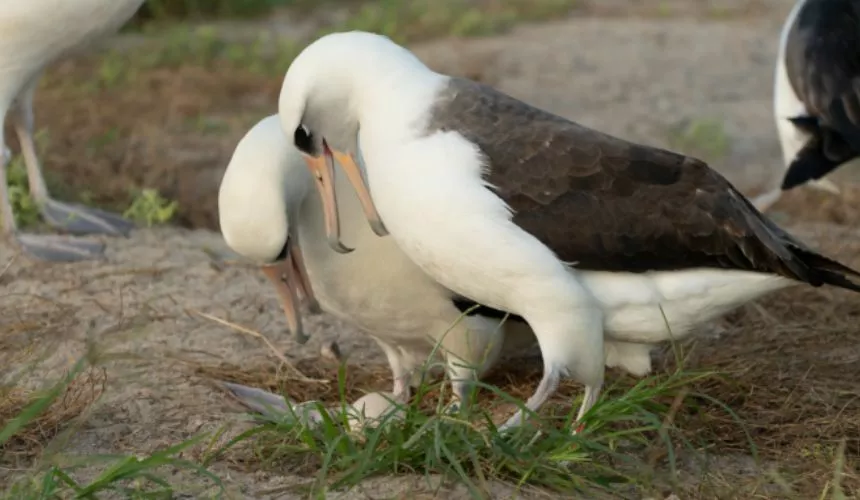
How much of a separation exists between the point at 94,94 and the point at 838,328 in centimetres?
524

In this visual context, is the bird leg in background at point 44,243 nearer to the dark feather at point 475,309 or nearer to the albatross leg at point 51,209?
the albatross leg at point 51,209

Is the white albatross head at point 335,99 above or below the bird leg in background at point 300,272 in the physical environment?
above

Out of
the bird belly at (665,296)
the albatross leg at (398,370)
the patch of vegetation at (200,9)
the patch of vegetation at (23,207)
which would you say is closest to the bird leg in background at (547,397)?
the bird belly at (665,296)

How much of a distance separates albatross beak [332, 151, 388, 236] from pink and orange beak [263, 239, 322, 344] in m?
0.39

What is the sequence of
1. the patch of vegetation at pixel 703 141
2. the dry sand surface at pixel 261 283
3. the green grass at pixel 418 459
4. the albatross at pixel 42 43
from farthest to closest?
the patch of vegetation at pixel 703 141 < the albatross at pixel 42 43 < the dry sand surface at pixel 261 283 < the green grass at pixel 418 459

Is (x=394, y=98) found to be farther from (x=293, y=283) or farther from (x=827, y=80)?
(x=827, y=80)

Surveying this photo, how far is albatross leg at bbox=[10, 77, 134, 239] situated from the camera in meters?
6.46

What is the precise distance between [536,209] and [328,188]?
2.06 feet

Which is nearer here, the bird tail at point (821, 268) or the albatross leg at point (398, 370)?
the bird tail at point (821, 268)

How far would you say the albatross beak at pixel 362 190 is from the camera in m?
4.33

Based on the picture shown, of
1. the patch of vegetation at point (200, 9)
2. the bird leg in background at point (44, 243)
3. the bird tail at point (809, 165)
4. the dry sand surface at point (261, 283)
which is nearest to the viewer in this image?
the dry sand surface at point (261, 283)

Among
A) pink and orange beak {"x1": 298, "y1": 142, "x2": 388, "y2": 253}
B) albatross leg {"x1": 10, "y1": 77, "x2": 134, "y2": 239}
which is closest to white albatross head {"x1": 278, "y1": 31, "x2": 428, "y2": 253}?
pink and orange beak {"x1": 298, "y1": 142, "x2": 388, "y2": 253}

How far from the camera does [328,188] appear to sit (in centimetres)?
436

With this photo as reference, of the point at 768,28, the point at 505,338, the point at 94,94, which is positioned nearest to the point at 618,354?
the point at 505,338
